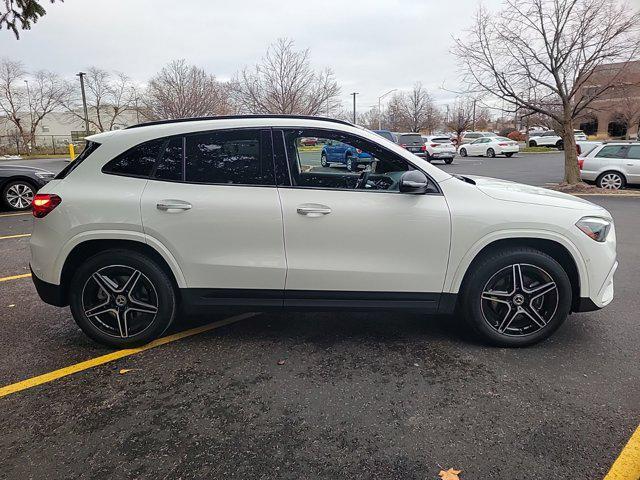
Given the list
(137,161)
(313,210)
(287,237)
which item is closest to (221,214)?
(287,237)

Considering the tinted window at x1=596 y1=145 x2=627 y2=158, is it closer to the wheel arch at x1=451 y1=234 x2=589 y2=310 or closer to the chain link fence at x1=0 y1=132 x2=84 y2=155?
the wheel arch at x1=451 y1=234 x2=589 y2=310

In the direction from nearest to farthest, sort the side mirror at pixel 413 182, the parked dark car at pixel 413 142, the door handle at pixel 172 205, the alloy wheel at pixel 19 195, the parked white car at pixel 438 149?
1. the side mirror at pixel 413 182
2. the door handle at pixel 172 205
3. the alloy wheel at pixel 19 195
4. the parked dark car at pixel 413 142
5. the parked white car at pixel 438 149

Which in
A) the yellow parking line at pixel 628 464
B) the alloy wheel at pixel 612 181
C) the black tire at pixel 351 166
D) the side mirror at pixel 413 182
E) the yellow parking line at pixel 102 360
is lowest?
the yellow parking line at pixel 628 464

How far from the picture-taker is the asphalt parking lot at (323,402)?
7.31ft

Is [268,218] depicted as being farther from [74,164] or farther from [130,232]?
[74,164]

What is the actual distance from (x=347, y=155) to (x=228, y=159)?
91cm

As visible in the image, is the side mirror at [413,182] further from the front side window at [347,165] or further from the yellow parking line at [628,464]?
the yellow parking line at [628,464]

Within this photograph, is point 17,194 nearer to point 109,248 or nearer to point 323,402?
point 109,248

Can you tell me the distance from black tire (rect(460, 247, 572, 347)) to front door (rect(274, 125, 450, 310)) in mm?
292

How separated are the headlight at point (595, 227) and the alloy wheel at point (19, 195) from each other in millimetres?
10794

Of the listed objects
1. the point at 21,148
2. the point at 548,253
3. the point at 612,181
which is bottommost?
the point at 548,253

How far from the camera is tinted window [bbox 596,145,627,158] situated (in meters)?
12.8

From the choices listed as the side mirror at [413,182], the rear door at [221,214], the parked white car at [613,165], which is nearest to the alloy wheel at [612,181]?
the parked white car at [613,165]

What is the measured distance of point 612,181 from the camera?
1276 cm
